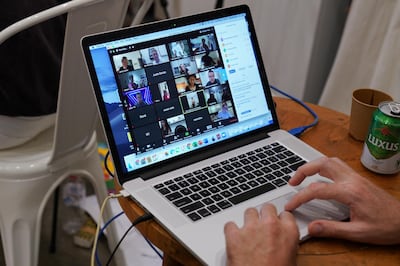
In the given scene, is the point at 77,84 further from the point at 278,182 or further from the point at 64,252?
the point at 64,252

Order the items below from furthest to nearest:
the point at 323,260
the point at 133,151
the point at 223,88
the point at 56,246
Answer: the point at 56,246
the point at 223,88
the point at 133,151
the point at 323,260

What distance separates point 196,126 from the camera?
0.88 m

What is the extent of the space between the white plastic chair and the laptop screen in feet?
0.77

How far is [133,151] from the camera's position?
808mm

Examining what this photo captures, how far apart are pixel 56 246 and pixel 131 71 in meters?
1.02

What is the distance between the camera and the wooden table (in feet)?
2.28

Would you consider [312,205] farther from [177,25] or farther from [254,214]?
[177,25]

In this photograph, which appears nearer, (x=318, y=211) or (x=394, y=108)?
(x=318, y=211)

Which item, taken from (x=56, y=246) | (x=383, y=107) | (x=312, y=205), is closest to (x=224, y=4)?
(x=56, y=246)

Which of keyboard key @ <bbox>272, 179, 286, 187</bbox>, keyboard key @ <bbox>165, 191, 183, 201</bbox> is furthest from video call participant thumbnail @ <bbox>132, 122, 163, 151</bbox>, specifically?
keyboard key @ <bbox>272, 179, 286, 187</bbox>

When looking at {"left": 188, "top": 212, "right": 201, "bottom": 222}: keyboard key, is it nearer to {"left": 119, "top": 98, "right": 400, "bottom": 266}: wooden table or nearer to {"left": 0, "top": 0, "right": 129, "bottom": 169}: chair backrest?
{"left": 119, "top": 98, "right": 400, "bottom": 266}: wooden table

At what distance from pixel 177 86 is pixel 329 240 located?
0.37 meters

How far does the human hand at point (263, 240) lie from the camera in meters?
0.63

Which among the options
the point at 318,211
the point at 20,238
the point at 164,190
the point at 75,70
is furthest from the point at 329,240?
the point at 20,238
